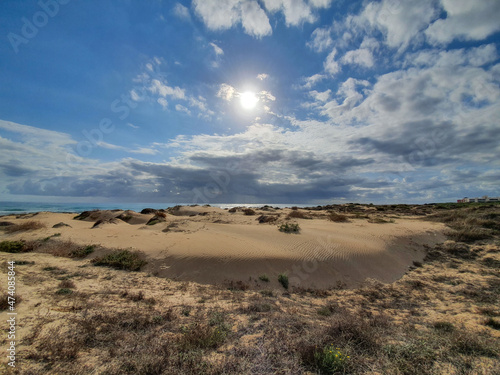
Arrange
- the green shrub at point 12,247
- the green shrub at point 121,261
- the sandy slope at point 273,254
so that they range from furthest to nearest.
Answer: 1. the green shrub at point 12,247
2. the green shrub at point 121,261
3. the sandy slope at point 273,254

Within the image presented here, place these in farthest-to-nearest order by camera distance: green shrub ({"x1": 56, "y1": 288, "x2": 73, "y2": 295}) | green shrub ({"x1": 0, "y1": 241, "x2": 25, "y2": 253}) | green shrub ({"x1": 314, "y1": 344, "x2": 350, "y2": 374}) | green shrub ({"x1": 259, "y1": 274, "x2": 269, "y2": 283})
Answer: green shrub ({"x1": 0, "y1": 241, "x2": 25, "y2": 253}) < green shrub ({"x1": 259, "y1": 274, "x2": 269, "y2": 283}) < green shrub ({"x1": 56, "y1": 288, "x2": 73, "y2": 295}) < green shrub ({"x1": 314, "y1": 344, "x2": 350, "y2": 374})

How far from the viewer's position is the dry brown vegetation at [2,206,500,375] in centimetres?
416

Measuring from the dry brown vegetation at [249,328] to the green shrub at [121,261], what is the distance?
96cm

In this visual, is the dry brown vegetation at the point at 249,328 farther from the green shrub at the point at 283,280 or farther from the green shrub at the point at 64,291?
the green shrub at the point at 283,280

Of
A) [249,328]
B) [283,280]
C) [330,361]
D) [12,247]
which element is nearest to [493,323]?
[330,361]

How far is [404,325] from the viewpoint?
6.33 metres

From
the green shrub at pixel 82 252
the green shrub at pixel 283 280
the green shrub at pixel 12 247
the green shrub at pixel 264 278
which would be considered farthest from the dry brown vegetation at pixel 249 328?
the green shrub at pixel 12 247

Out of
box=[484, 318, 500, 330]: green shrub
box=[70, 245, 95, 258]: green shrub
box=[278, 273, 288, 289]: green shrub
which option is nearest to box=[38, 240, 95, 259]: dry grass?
box=[70, 245, 95, 258]: green shrub

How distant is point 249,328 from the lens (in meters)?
5.80

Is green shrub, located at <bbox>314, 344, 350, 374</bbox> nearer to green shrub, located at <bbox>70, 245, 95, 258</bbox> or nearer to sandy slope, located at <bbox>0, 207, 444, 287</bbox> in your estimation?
sandy slope, located at <bbox>0, 207, 444, 287</bbox>

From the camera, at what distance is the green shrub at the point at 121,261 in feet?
37.1

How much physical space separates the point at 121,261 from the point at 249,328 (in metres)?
9.03

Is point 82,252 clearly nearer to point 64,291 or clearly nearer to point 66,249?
point 66,249

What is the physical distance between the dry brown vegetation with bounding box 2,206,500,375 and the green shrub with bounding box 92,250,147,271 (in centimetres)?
96
